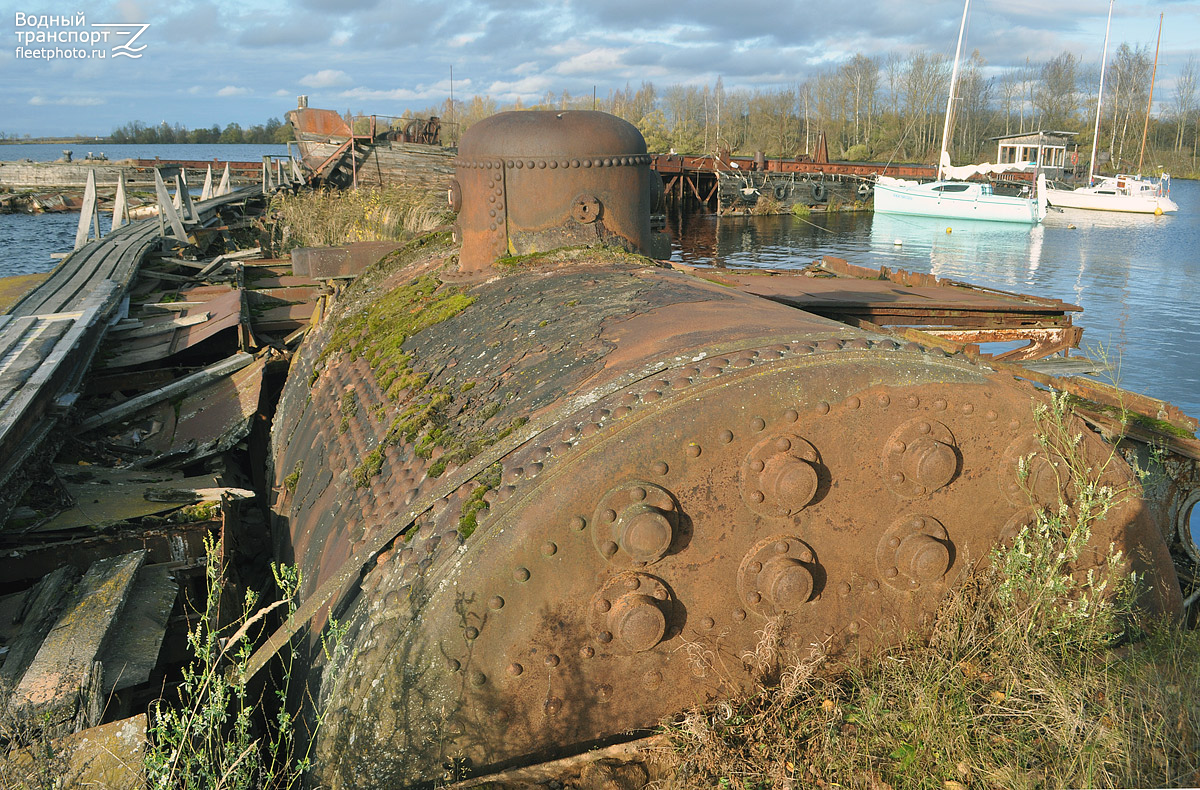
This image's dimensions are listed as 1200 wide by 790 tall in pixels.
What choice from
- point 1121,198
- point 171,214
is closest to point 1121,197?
point 1121,198

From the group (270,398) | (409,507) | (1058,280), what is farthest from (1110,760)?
(1058,280)

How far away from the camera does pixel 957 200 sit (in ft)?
116

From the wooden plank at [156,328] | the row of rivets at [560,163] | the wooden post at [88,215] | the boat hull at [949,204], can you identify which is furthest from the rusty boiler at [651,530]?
the boat hull at [949,204]

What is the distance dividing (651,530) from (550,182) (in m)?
3.10

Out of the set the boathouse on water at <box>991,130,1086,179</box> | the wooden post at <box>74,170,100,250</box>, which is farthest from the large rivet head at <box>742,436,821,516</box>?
the boathouse on water at <box>991,130,1086,179</box>

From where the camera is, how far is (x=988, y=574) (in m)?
3.04

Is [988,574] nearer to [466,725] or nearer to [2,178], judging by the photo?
[466,725]

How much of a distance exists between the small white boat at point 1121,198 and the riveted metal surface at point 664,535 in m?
43.9

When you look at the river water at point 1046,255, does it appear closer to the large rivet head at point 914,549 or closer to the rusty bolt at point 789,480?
the large rivet head at point 914,549

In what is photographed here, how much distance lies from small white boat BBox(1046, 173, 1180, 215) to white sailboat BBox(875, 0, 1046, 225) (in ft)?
7.82

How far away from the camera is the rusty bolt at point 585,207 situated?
5023mm

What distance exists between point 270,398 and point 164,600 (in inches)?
157

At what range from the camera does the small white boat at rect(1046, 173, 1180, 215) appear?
3766cm

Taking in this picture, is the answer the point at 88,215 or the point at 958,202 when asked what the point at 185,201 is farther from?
the point at 958,202
